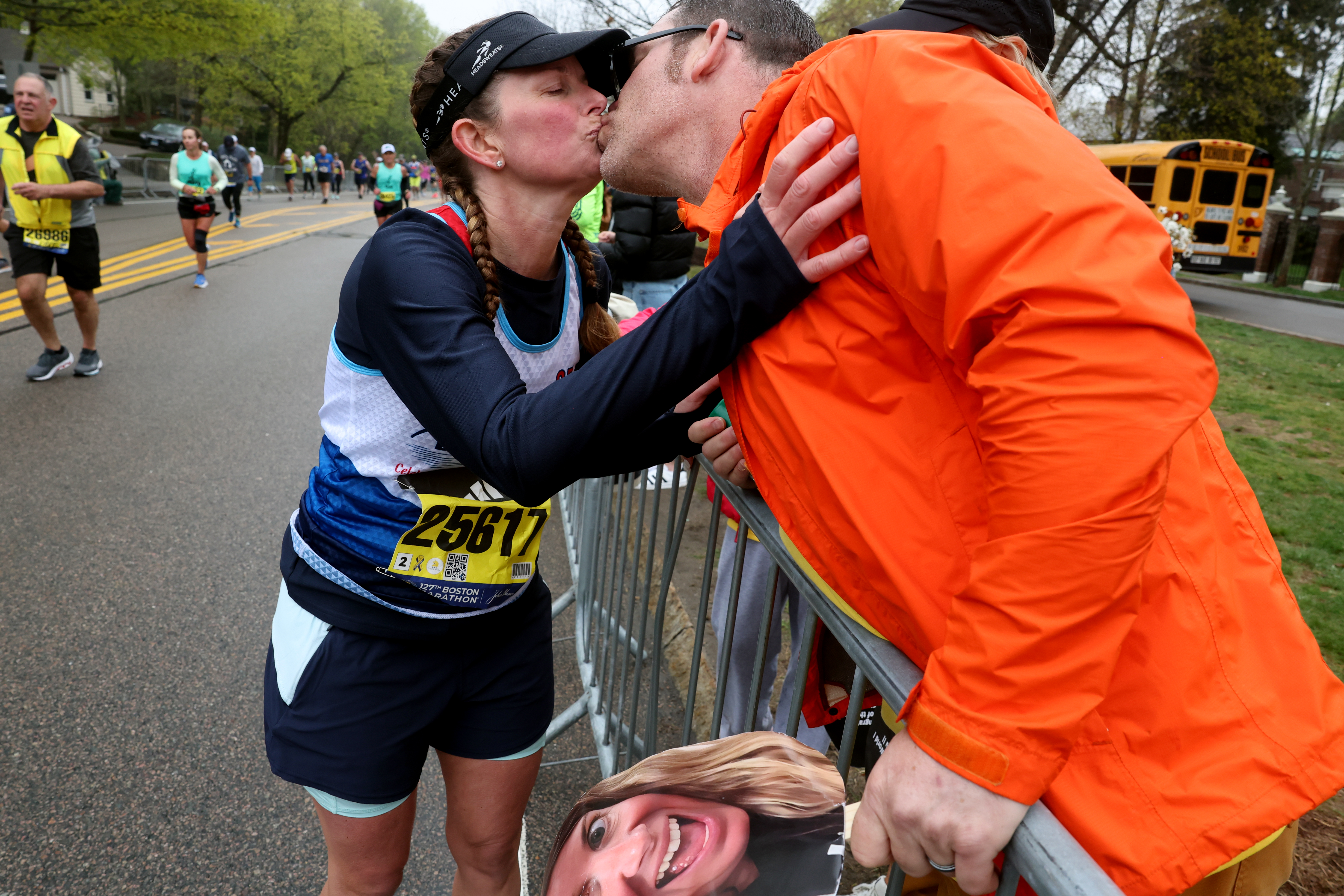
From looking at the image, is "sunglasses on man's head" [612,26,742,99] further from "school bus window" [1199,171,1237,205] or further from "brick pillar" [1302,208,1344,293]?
"brick pillar" [1302,208,1344,293]

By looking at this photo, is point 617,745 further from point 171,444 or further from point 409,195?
point 409,195

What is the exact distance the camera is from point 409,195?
41750 millimetres

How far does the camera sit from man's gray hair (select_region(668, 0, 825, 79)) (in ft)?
5.64

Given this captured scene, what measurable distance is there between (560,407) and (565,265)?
34.2 inches

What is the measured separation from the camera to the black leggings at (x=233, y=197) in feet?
68.7

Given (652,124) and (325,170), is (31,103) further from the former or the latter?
(325,170)

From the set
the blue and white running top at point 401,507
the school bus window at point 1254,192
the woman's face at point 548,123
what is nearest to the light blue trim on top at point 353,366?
the blue and white running top at point 401,507

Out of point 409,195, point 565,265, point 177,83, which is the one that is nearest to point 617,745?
point 565,265

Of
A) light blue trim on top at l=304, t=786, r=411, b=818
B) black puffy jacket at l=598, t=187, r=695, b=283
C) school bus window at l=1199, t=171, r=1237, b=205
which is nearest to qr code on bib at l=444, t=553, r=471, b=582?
light blue trim on top at l=304, t=786, r=411, b=818

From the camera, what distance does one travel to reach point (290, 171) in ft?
125

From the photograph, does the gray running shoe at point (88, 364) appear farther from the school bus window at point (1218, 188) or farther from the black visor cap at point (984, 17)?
the school bus window at point (1218, 188)

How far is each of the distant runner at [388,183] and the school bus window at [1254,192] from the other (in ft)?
61.5

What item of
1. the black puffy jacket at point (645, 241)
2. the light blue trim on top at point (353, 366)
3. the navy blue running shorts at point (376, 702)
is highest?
the light blue trim on top at point (353, 366)

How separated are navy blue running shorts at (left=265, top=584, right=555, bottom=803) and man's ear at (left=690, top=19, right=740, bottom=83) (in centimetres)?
124
